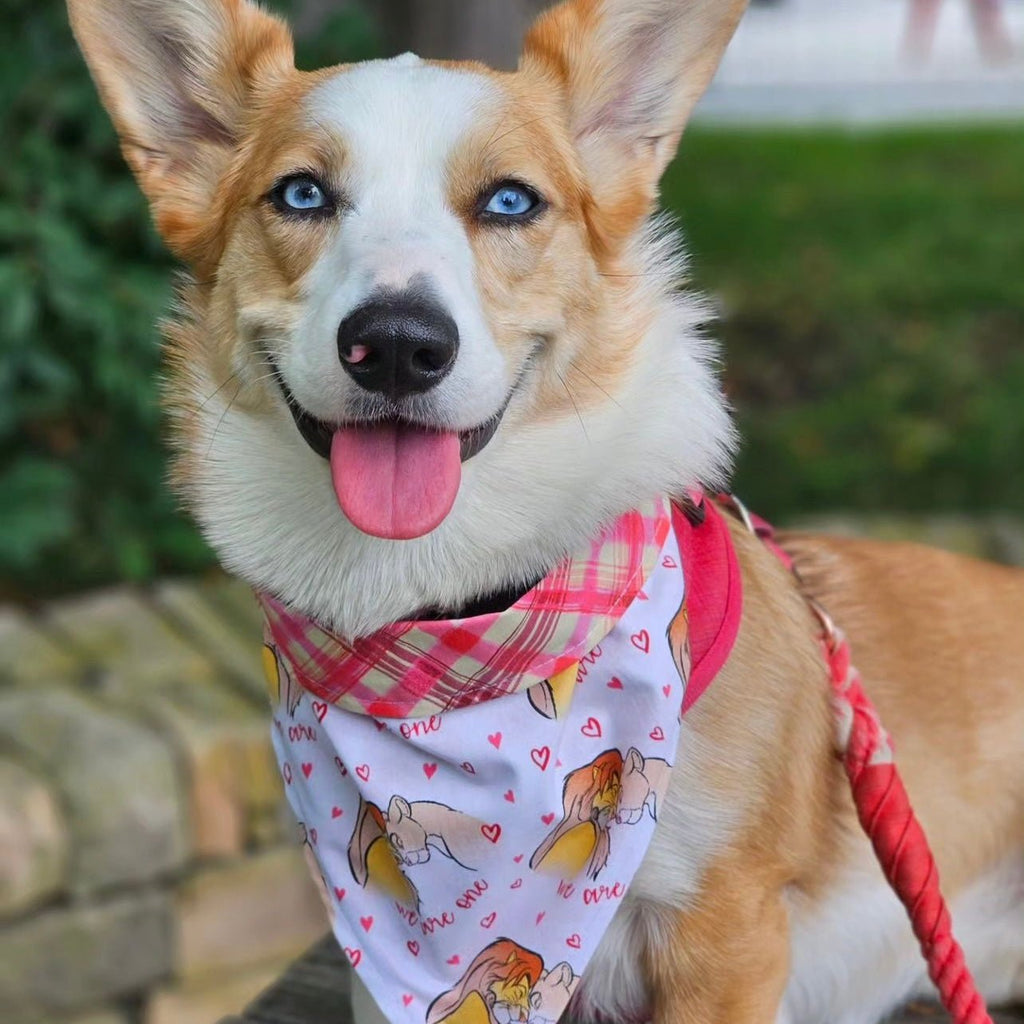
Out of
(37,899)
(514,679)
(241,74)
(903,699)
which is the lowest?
(37,899)

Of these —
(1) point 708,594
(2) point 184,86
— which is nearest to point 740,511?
(1) point 708,594

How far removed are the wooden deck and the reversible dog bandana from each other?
53 centimetres

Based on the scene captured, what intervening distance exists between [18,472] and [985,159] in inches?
236

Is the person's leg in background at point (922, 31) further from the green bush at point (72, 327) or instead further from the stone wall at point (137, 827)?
the stone wall at point (137, 827)

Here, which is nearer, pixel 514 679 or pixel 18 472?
pixel 514 679

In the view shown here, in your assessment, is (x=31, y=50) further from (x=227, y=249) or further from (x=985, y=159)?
(x=985, y=159)

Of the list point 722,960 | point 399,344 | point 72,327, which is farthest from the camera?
point 72,327

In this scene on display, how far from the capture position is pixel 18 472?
4559mm

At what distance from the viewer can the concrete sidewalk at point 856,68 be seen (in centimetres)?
1017

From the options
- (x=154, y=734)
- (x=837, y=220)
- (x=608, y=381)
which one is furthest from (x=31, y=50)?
(x=837, y=220)

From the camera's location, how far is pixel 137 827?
410 cm

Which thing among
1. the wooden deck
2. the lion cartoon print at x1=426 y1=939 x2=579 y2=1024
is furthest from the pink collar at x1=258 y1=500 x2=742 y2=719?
the wooden deck

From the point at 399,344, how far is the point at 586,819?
76 cm

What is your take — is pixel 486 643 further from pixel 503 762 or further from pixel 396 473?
pixel 396 473
